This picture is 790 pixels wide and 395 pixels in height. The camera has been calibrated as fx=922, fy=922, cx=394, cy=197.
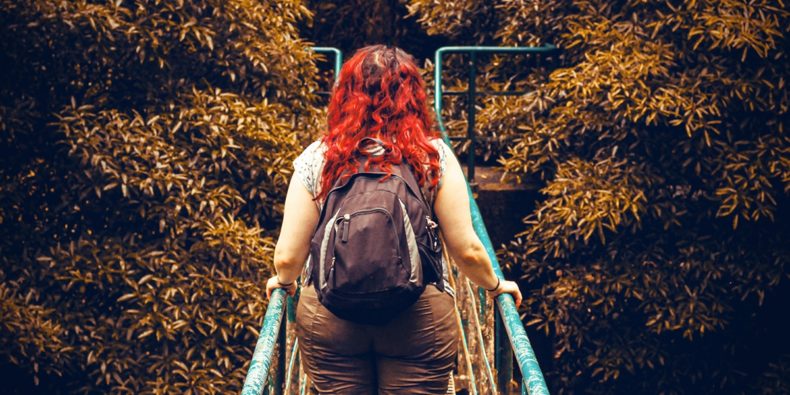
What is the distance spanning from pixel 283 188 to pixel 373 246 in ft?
9.68

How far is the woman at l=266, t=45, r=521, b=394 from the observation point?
2344 mm

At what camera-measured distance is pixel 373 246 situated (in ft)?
7.02

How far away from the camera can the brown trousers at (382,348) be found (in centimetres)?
235

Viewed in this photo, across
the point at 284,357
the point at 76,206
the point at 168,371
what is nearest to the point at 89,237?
the point at 76,206

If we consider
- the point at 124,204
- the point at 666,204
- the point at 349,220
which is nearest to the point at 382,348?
the point at 349,220

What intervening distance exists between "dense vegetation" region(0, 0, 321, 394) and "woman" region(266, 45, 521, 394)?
233 centimetres

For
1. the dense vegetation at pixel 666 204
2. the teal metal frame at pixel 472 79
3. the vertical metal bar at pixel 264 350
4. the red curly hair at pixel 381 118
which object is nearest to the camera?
the vertical metal bar at pixel 264 350

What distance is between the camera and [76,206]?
477cm

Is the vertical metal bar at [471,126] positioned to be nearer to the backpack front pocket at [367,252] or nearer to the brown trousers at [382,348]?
the brown trousers at [382,348]

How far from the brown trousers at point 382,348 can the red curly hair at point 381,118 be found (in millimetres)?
314

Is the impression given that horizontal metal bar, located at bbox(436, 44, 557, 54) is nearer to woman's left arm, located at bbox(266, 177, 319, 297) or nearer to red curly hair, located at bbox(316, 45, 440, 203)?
red curly hair, located at bbox(316, 45, 440, 203)

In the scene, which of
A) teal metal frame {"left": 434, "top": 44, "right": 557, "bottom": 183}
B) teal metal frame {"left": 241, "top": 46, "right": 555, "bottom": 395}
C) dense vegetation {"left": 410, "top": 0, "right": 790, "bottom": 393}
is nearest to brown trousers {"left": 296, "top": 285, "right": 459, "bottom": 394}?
teal metal frame {"left": 241, "top": 46, "right": 555, "bottom": 395}

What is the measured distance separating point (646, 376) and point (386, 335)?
3.60 metres

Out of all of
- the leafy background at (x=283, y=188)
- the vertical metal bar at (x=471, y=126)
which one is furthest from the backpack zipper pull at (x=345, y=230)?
the vertical metal bar at (x=471, y=126)
